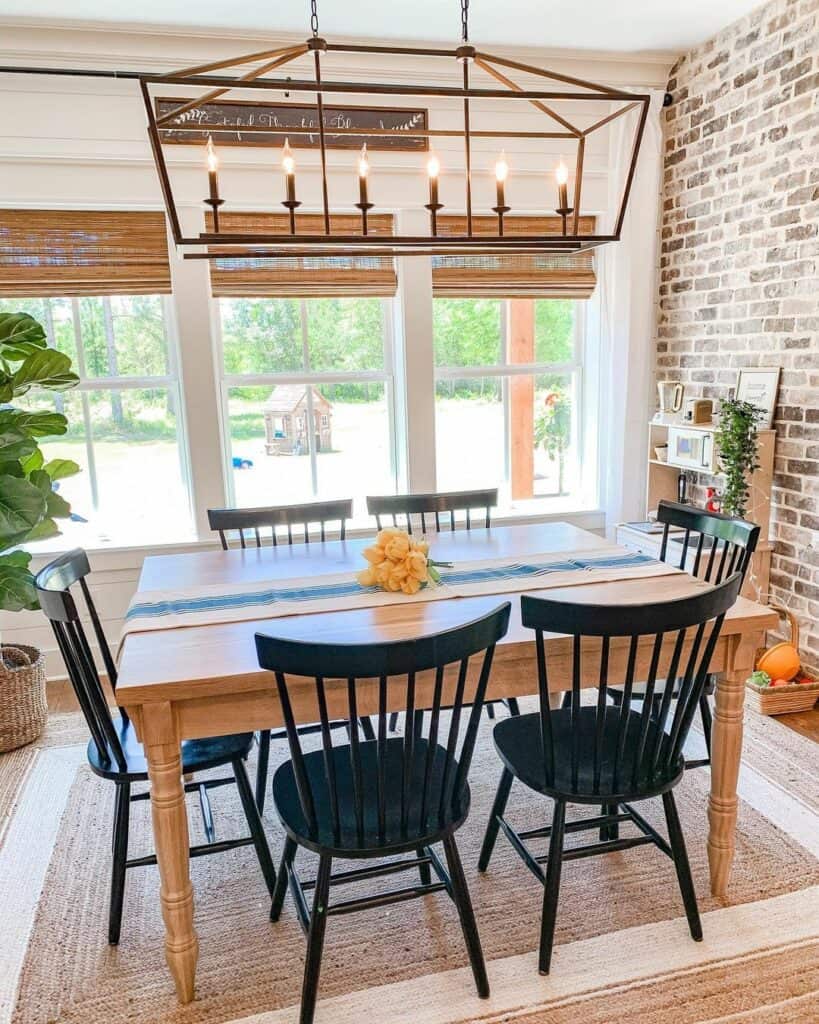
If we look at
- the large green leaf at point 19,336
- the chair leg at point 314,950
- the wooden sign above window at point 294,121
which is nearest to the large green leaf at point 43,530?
the large green leaf at point 19,336

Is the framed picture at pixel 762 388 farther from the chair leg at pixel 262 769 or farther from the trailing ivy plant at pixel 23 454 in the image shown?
the trailing ivy plant at pixel 23 454

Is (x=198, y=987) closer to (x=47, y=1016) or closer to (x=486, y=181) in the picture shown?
(x=47, y=1016)

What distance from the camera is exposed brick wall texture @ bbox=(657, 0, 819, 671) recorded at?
10.3 feet

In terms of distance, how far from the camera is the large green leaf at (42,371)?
113 inches

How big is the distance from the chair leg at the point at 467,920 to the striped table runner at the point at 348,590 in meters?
0.67

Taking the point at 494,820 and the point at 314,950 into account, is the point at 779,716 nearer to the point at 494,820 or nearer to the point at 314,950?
the point at 494,820

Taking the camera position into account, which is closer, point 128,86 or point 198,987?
point 198,987

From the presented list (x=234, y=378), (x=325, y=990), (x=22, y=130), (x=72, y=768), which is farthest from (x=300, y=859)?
(x=22, y=130)

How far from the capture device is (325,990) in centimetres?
181

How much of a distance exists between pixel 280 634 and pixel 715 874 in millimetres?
1344

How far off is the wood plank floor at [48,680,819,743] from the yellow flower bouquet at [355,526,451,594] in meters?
1.78

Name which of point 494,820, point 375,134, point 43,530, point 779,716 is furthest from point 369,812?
point 779,716

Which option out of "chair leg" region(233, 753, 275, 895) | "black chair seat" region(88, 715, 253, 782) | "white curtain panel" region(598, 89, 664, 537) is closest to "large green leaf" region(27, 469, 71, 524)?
"black chair seat" region(88, 715, 253, 782)

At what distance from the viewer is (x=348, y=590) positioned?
224cm
